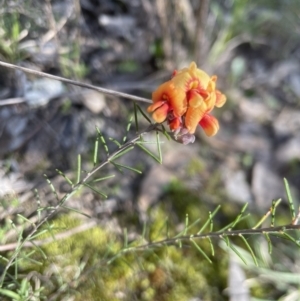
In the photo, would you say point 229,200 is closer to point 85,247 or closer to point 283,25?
point 85,247

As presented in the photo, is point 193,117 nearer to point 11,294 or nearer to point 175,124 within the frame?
point 175,124

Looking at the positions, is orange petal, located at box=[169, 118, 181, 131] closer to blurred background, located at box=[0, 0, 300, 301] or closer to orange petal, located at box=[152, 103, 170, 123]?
orange petal, located at box=[152, 103, 170, 123]

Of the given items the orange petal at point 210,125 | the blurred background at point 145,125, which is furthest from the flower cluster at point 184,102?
the blurred background at point 145,125

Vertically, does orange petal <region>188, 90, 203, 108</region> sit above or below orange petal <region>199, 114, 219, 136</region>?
above

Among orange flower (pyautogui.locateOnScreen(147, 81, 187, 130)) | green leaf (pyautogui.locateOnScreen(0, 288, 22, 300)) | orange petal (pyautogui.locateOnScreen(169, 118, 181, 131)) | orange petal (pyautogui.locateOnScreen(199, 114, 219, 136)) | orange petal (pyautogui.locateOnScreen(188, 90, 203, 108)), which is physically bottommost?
green leaf (pyautogui.locateOnScreen(0, 288, 22, 300))

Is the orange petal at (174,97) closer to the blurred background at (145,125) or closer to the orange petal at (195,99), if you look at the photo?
the orange petal at (195,99)

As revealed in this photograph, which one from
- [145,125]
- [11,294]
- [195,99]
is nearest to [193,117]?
[195,99]

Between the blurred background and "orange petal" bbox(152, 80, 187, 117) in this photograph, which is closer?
"orange petal" bbox(152, 80, 187, 117)

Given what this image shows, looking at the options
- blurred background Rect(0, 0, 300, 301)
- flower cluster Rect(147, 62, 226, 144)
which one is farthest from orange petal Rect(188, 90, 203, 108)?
blurred background Rect(0, 0, 300, 301)
